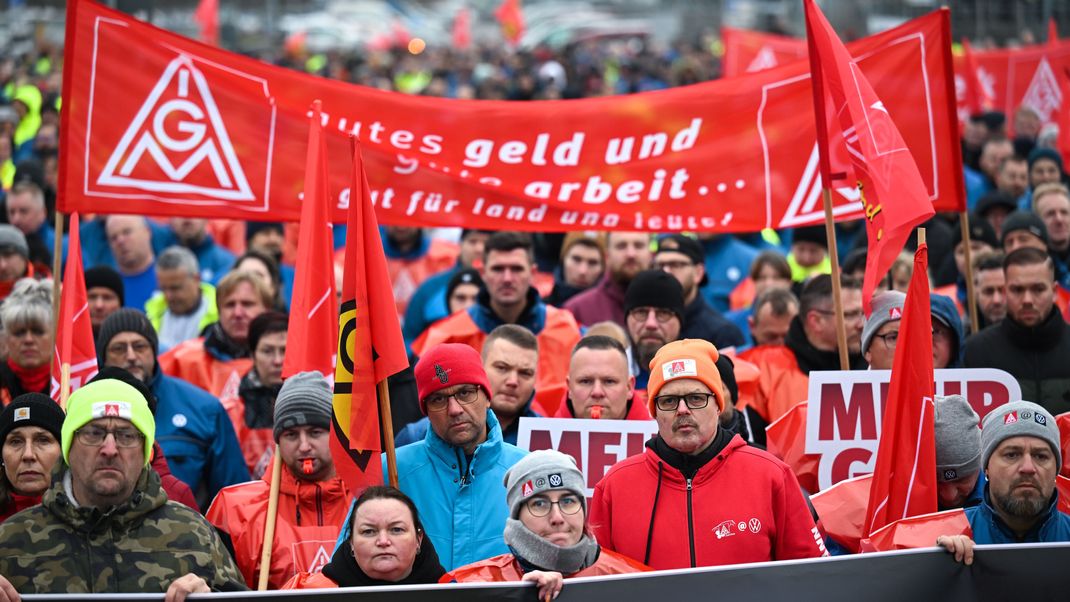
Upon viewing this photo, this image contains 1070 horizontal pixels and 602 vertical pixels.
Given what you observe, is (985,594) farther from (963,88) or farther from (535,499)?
(963,88)

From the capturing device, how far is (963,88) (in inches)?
650

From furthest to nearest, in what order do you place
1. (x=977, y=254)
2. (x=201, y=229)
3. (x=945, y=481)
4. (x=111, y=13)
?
(x=201, y=229), (x=977, y=254), (x=111, y=13), (x=945, y=481)

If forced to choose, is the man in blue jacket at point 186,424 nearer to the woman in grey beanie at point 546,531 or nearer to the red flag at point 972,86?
the woman in grey beanie at point 546,531

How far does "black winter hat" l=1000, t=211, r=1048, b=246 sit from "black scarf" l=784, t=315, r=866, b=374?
2.24 meters

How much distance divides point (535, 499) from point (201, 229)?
7.35m

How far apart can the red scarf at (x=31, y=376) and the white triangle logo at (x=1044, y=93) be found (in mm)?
10400

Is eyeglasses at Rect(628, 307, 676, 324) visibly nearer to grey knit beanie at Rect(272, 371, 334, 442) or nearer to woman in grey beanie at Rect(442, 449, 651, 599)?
grey knit beanie at Rect(272, 371, 334, 442)

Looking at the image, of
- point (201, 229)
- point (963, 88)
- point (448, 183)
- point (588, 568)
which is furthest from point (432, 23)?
point (588, 568)

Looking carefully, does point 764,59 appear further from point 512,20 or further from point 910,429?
point 512,20

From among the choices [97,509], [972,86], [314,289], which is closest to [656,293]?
[314,289]

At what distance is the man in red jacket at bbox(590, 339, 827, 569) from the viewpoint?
5219 mm

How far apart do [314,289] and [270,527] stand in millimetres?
963

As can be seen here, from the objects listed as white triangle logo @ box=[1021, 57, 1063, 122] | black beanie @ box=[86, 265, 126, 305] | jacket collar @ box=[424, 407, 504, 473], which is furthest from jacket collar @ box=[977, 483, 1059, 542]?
white triangle logo @ box=[1021, 57, 1063, 122]

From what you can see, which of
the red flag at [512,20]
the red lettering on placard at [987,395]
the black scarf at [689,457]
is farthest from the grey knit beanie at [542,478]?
the red flag at [512,20]
